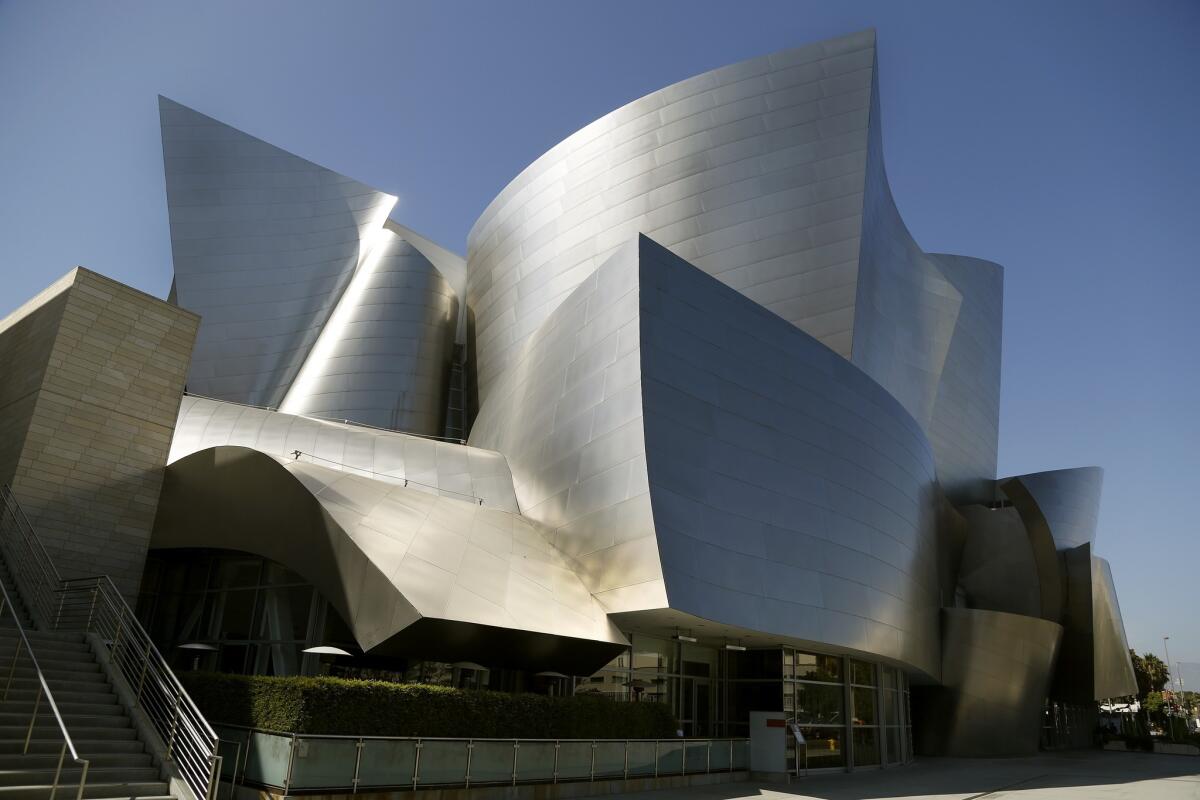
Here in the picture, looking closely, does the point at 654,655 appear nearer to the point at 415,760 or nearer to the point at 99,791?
the point at 415,760

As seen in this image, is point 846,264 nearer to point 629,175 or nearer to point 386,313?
point 629,175

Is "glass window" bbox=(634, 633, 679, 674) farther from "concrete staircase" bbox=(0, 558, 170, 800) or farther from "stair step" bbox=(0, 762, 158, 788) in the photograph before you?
"stair step" bbox=(0, 762, 158, 788)

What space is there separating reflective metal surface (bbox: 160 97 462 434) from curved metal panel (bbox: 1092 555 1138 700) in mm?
26918

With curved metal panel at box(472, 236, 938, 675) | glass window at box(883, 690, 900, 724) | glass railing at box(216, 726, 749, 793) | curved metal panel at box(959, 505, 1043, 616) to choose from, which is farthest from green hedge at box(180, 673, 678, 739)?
curved metal panel at box(959, 505, 1043, 616)

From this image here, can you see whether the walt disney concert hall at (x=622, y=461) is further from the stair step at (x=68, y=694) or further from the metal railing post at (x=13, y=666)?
the metal railing post at (x=13, y=666)

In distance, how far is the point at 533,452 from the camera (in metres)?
21.3

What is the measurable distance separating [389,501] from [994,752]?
70.9 ft

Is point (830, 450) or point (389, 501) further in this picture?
point (830, 450)

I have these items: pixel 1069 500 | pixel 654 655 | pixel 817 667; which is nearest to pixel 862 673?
pixel 817 667

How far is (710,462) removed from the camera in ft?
60.2

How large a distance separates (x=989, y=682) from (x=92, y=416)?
26.1 metres

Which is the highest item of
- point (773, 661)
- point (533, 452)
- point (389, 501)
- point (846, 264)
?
point (846, 264)

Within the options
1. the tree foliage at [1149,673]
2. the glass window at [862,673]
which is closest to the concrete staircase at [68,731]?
the glass window at [862,673]

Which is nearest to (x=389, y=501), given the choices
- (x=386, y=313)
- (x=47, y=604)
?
(x=47, y=604)
